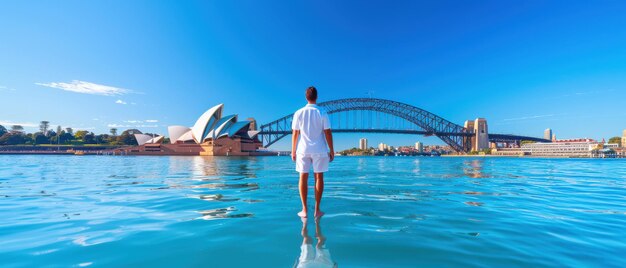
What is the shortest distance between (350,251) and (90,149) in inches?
4003

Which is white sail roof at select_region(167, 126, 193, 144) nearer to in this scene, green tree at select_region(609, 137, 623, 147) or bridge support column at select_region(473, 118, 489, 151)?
bridge support column at select_region(473, 118, 489, 151)

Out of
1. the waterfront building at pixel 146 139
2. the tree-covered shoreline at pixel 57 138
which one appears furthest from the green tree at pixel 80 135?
the waterfront building at pixel 146 139

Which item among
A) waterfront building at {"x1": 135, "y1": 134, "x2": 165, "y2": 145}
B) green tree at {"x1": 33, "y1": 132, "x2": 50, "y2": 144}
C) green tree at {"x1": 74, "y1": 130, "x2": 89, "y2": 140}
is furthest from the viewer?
green tree at {"x1": 74, "y1": 130, "x2": 89, "y2": 140}

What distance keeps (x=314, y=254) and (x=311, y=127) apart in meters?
1.42

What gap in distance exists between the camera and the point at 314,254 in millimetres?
1755

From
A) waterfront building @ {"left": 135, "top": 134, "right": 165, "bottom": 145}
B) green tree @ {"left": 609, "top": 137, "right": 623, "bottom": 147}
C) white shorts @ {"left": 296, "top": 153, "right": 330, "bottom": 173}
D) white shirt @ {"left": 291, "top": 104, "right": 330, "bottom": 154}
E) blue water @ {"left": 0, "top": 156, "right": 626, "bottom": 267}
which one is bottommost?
blue water @ {"left": 0, "top": 156, "right": 626, "bottom": 267}

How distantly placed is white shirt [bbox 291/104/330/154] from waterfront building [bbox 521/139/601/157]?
297 ft

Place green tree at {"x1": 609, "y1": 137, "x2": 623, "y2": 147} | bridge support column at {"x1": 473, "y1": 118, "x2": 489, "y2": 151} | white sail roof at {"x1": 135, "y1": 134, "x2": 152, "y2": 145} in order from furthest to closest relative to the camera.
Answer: green tree at {"x1": 609, "y1": 137, "x2": 623, "y2": 147}
bridge support column at {"x1": 473, "y1": 118, "x2": 489, "y2": 151}
white sail roof at {"x1": 135, "y1": 134, "x2": 152, "y2": 145}

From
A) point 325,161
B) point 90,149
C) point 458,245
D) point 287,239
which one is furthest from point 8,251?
point 90,149

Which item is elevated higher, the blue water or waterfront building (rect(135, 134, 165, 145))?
waterfront building (rect(135, 134, 165, 145))

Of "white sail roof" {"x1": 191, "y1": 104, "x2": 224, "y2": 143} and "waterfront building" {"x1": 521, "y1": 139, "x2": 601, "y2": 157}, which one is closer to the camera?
"white sail roof" {"x1": 191, "y1": 104, "x2": 224, "y2": 143}

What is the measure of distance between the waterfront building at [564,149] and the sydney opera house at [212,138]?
247ft

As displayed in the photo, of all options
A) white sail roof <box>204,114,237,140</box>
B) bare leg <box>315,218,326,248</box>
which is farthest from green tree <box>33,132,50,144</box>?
bare leg <box>315,218,326,248</box>

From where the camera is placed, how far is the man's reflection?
161 cm
